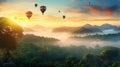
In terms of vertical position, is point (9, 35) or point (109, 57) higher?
point (9, 35)

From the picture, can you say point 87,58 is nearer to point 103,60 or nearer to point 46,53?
point 103,60

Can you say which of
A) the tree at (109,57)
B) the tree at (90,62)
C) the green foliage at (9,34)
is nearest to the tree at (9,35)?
the green foliage at (9,34)

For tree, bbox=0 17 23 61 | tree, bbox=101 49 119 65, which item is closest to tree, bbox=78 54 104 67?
tree, bbox=101 49 119 65

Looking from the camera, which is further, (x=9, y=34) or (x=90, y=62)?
(x=90, y=62)

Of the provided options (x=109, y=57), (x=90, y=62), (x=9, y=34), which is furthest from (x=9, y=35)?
(x=109, y=57)

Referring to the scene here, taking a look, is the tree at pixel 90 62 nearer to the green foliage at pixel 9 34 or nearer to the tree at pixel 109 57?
the tree at pixel 109 57

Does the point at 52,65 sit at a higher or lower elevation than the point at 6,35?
lower

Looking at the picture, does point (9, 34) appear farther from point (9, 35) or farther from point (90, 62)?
point (90, 62)

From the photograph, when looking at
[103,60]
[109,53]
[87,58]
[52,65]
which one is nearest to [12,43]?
[52,65]
